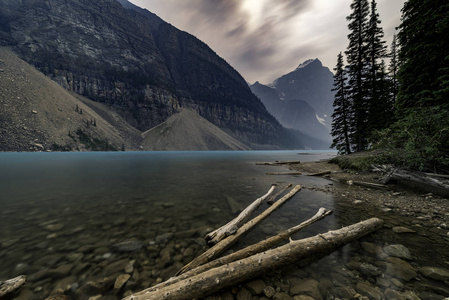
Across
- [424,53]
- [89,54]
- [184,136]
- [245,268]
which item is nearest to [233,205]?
[245,268]

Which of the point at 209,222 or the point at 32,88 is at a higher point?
the point at 32,88

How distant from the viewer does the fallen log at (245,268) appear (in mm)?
2744

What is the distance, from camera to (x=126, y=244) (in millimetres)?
5312

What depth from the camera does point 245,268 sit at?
3354mm

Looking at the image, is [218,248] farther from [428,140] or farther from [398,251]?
[428,140]

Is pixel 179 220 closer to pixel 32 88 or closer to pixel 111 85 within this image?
pixel 32 88

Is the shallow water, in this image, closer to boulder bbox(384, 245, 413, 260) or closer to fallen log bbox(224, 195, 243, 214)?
fallen log bbox(224, 195, 243, 214)

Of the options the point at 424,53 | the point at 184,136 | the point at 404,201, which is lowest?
the point at 404,201

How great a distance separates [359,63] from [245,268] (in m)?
34.6

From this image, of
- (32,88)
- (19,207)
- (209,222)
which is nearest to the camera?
(209,222)

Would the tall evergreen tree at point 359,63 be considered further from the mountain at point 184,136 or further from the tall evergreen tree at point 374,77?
the mountain at point 184,136

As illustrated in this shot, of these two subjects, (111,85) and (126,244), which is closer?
(126,244)

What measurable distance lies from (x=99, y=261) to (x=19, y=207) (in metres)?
8.85

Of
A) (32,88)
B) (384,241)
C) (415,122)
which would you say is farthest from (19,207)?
(32,88)
